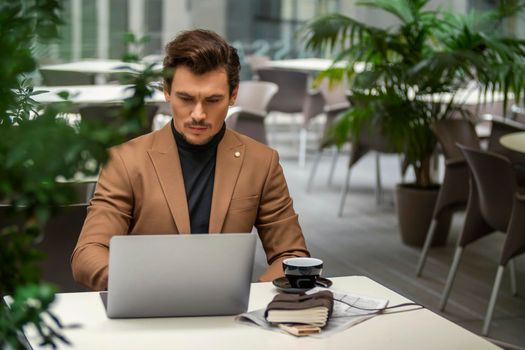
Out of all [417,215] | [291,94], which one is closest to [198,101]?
[417,215]

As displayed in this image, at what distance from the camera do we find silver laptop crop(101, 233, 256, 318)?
1889 millimetres

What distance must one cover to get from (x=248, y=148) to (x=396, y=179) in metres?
6.00

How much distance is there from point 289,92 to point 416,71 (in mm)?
3912

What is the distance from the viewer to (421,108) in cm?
580

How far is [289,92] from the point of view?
30.6 ft

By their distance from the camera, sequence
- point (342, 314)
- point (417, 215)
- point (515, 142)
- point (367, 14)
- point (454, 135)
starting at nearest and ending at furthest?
point (342, 314) → point (515, 142) → point (454, 135) → point (417, 215) → point (367, 14)

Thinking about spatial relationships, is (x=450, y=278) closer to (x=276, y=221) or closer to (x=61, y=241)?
(x=276, y=221)

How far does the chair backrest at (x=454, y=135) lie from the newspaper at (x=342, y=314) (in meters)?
3.16

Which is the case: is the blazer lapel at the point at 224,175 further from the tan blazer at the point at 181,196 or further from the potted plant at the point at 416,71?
the potted plant at the point at 416,71

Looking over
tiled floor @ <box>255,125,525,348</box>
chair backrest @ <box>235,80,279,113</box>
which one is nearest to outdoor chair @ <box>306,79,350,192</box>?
tiled floor @ <box>255,125,525,348</box>

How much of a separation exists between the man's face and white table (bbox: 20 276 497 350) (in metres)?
0.66

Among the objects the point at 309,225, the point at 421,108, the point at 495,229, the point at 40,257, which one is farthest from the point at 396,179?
the point at 40,257

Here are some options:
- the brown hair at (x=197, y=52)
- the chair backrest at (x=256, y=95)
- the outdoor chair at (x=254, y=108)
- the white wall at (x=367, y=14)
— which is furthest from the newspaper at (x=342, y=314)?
the white wall at (x=367, y=14)

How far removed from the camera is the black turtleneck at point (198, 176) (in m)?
2.66
